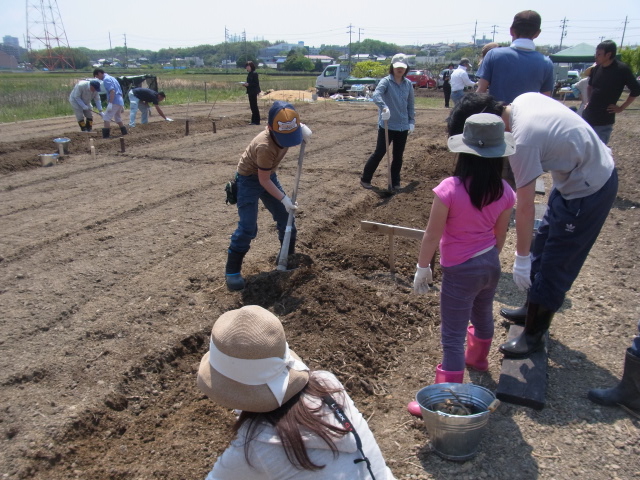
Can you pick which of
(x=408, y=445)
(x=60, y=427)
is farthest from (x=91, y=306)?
(x=408, y=445)

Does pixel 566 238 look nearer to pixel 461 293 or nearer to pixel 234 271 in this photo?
pixel 461 293

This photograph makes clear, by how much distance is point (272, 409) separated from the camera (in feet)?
5.28

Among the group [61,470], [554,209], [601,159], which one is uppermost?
[601,159]

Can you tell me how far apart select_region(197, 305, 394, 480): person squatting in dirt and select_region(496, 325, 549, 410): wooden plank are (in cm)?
174

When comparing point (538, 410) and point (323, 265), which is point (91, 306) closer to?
point (323, 265)

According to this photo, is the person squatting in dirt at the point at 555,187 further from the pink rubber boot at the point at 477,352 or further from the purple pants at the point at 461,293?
the purple pants at the point at 461,293

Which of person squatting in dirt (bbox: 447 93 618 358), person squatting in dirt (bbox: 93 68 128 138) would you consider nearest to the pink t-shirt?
person squatting in dirt (bbox: 447 93 618 358)

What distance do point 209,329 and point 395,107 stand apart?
4888 mm

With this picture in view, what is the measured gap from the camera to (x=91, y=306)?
177 inches

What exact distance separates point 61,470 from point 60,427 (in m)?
0.29

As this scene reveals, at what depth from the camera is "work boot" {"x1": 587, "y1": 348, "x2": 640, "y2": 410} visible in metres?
2.97

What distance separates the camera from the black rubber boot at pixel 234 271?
4727 mm

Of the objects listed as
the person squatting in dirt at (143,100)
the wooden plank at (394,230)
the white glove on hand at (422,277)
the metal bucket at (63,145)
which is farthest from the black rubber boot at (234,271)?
the person squatting in dirt at (143,100)

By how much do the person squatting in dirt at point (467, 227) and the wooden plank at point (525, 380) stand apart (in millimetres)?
377
